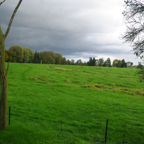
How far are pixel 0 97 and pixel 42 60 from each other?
112 metres

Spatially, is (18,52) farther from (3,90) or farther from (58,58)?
(3,90)

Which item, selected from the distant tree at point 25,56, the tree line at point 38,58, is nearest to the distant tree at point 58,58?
the tree line at point 38,58

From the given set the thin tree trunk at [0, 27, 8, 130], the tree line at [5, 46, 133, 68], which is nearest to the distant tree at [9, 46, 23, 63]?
the tree line at [5, 46, 133, 68]

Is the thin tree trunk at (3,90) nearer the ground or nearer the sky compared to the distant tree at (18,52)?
nearer the ground

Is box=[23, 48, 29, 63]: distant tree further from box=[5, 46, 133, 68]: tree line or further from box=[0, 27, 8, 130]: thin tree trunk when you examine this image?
box=[0, 27, 8, 130]: thin tree trunk

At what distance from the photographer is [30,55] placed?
114000 millimetres

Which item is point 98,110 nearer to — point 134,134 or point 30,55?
point 134,134

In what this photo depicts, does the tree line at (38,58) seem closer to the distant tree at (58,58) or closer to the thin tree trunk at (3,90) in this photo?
the distant tree at (58,58)

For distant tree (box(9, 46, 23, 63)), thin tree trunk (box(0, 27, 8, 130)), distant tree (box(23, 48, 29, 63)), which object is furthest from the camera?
distant tree (box(23, 48, 29, 63))

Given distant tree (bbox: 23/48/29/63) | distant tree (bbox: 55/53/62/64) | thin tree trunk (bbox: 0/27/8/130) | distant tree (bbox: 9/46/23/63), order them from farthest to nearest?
1. distant tree (bbox: 55/53/62/64)
2. distant tree (bbox: 23/48/29/63)
3. distant tree (bbox: 9/46/23/63)
4. thin tree trunk (bbox: 0/27/8/130)

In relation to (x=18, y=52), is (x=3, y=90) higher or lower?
lower

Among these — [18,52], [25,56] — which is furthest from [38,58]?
[18,52]

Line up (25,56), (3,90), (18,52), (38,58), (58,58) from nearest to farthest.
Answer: (3,90)
(18,52)
(25,56)
(38,58)
(58,58)

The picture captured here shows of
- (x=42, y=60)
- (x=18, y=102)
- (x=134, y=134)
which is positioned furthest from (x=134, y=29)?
(x=42, y=60)
